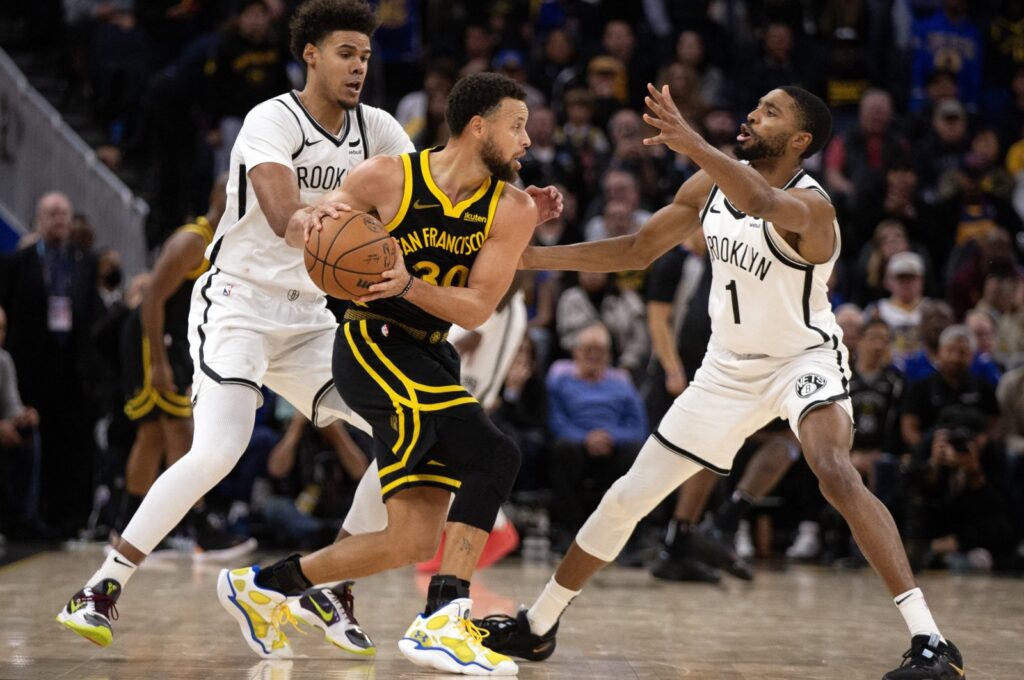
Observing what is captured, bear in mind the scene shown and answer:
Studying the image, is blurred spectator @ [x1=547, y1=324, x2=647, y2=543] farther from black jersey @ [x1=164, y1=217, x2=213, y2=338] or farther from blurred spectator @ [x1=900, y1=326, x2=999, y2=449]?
black jersey @ [x1=164, y1=217, x2=213, y2=338]

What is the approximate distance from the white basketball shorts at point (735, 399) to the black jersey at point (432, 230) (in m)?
1.12

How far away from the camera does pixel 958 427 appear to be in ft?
32.0

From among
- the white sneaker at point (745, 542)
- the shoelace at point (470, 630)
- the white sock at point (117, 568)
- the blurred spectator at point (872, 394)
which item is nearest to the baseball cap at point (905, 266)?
the blurred spectator at point (872, 394)

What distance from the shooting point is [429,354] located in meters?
4.80

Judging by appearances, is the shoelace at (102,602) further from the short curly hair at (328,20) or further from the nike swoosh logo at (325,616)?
the short curly hair at (328,20)

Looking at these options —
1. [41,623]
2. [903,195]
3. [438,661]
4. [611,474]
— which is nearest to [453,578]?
[438,661]

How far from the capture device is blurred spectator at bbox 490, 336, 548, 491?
10.4 metres

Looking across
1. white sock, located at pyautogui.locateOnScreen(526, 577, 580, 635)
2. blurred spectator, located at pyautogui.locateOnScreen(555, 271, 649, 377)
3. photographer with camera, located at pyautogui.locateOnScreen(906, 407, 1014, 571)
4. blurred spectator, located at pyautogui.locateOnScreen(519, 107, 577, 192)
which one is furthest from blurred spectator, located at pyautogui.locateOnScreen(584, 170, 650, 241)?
white sock, located at pyautogui.locateOnScreen(526, 577, 580, 635)

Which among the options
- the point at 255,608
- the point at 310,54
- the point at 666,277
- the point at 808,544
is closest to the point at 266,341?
the point at 255,608

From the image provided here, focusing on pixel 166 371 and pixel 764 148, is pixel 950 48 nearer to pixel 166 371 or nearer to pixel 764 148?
pixel 166 371

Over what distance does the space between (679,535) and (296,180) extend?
13.0 feet

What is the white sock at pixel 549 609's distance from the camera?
515 cm

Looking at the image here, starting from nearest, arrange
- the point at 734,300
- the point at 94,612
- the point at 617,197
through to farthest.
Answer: the point at 94,612
the point at 734,300
the point at 617,197

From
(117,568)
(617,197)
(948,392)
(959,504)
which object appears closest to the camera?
(117,568)
